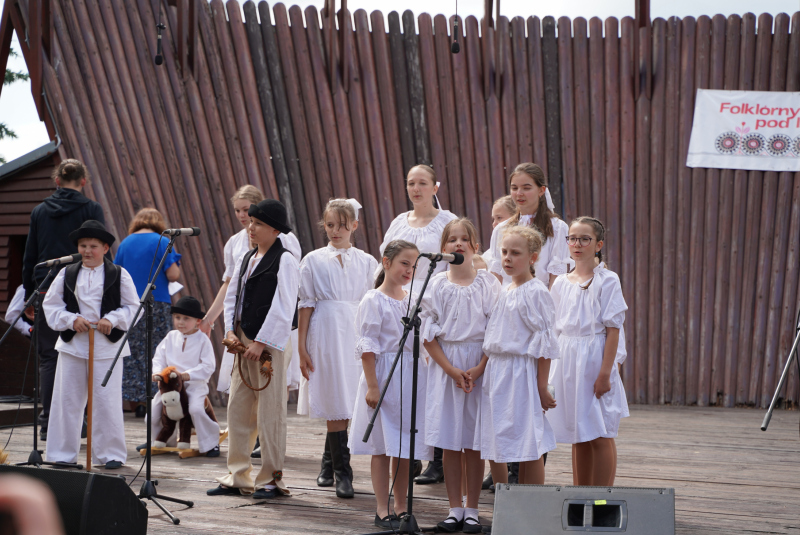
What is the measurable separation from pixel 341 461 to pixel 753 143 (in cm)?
563

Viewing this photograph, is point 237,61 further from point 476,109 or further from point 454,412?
point 454,412

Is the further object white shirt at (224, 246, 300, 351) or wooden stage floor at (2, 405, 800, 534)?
white shirt at (224, 246, 300, 351)

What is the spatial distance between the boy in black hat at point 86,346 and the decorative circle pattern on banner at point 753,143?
6005 mm

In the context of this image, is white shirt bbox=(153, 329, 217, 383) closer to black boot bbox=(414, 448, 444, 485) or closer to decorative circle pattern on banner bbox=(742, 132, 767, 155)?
black boot bbox=(414, 448, 444, 485)

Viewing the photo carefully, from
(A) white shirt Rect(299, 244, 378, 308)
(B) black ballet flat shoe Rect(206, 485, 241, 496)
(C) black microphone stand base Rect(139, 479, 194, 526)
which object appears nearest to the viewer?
(C) black microphone stand base Rect(139, 479, 194, 526)

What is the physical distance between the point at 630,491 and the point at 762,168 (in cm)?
589

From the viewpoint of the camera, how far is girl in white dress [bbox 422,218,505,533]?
12.2ft

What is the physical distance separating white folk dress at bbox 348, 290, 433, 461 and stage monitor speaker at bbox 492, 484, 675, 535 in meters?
0.83

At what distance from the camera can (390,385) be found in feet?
12.9

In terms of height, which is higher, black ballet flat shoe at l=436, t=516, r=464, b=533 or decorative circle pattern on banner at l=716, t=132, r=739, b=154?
decorative circle pattern on banner at l=716, t=132, r=739, b=154

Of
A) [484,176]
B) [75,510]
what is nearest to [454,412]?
[75,510]

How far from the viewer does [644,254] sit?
810cm

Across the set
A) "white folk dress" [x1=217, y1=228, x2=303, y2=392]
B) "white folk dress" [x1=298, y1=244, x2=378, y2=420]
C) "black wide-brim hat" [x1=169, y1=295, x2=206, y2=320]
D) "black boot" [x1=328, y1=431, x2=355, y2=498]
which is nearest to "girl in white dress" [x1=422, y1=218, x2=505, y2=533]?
"black boot" [x1=328, y1=431, x2=355, y2=498]

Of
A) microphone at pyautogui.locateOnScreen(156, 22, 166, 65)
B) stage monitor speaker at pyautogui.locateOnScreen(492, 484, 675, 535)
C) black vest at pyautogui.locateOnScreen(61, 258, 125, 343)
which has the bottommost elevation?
stage monitor speaker at pyautogui.locateOnScreen(492, 484, 675, 535)
